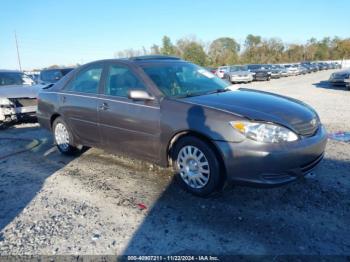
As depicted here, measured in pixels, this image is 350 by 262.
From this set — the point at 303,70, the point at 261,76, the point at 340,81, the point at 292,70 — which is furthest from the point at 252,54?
A: the point at 340,81

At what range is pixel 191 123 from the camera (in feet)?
11.8

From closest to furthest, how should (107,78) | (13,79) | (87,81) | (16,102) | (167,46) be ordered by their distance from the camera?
(107,78)
(87,81)
(16,102)
(13,79)
(167,46)

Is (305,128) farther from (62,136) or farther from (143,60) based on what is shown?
(62,136)

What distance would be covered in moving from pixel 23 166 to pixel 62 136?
0.83 metres

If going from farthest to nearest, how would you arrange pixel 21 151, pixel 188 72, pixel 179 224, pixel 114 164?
pixel 21 151, pixel 114 164, pixel 188 72, pixel 179 224

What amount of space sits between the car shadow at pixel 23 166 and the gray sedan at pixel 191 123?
700mm

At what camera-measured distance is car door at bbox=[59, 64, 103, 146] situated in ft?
15.7

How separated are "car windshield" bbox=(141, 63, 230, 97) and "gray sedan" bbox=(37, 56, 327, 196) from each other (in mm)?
14

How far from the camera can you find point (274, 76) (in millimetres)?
32625

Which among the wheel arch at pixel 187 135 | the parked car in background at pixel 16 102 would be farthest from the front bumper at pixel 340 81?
the wheel arch at pixel 187 135

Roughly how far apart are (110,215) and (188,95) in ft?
5.84

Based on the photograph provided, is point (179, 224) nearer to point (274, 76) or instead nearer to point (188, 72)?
point (188, 72)

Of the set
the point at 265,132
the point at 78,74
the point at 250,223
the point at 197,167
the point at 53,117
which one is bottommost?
the point at 250,223

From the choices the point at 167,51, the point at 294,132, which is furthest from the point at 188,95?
the point at 167,51
